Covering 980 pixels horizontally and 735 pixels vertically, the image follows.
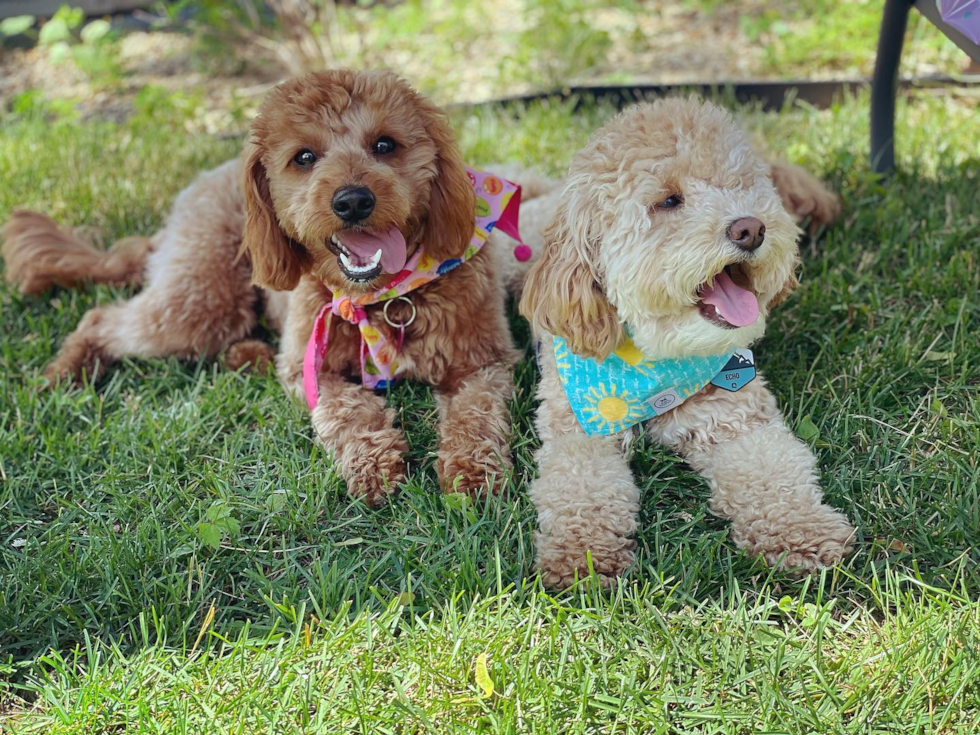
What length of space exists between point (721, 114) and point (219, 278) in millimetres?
2229

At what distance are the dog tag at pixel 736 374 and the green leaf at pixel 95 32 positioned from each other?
6.66 meters

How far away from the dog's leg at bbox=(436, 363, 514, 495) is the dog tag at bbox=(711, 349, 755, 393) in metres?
0.75

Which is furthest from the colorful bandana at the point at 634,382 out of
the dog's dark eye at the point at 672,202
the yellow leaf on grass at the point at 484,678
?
the yellow leaf on grass at the point at 484,678

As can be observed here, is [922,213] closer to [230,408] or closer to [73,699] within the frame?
[230,408]

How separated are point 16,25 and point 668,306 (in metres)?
7.07

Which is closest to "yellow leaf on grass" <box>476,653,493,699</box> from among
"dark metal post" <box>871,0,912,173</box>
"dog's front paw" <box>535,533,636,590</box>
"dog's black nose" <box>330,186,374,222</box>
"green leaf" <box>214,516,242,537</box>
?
"dog's front paw" <box>535,533,636,590</box>

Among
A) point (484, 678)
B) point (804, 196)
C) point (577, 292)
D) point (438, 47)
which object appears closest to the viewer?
point (484, 678)

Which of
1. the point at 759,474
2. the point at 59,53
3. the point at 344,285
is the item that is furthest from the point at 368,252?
the point at 59,53

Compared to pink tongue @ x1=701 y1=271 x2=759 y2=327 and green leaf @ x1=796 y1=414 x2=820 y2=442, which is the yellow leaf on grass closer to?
pink tongue @ x1=701 y1=271 x2=759 y2=327

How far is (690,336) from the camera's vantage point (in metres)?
2.56

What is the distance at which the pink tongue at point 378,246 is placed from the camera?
3.00 metres

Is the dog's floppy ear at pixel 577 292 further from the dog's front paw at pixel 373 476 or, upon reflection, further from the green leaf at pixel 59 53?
the green leaf at pixel 59 53

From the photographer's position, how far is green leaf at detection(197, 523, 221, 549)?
272 centimetres

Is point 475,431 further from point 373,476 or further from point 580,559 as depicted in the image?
point 580,559
